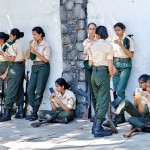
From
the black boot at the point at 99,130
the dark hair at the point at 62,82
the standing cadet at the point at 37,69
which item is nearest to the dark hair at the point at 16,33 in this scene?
the standing cadet at the point at 37,69

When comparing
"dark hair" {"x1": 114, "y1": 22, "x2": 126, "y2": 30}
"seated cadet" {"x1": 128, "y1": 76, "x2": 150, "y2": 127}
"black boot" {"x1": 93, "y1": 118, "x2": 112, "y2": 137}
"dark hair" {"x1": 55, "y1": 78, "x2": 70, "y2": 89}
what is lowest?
"black boot" {"x1": 93, "y1": 118, "x2": 112, "y2": 137}

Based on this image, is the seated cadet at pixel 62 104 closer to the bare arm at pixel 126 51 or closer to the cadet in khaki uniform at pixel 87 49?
the cadet in khaki uniform at pixel 87 49

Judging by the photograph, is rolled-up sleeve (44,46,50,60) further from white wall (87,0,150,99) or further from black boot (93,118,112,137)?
black boot (93,118,112,137)

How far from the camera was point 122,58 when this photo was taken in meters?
7.18

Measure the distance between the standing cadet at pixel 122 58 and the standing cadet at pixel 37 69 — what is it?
4.66 ft

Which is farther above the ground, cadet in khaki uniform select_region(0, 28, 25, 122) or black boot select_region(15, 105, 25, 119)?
cadet in khaki uniform select_region(0, 28, 25, 122)

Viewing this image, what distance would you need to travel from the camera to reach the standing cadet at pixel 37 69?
26.1ft

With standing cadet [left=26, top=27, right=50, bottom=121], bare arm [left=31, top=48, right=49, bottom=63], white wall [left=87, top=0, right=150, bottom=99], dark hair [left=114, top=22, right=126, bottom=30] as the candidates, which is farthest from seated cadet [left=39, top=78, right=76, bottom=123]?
dark hair [left=114, top=22, right=126, bottom=30]

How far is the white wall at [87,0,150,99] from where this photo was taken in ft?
23.4

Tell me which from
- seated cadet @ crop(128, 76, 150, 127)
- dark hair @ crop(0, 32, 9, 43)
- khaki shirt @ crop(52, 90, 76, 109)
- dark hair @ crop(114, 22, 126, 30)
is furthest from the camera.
A: dark hair @ crop(0, 32, 9, 43)

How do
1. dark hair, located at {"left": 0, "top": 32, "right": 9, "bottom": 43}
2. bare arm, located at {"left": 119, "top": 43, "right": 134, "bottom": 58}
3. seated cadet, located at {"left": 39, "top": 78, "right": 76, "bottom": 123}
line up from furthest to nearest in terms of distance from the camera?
dark hair, located at {"left": 0, "top": 32, "right": 9, "bottom": 43} < seated cadet, located at {"left": 39, "top": 78, "right": 76, "bottom": 123} < bare arm, located at {"left": 119, "top": 43, "right": 134, "bottom": 58}

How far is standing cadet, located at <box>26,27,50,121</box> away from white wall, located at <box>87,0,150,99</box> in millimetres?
1255

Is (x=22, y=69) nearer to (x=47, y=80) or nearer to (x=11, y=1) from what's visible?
(x=47, y=80)

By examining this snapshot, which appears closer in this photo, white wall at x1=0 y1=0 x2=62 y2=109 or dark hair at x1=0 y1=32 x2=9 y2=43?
white wall at x1=0 y1=0 x2=62 y2=109
